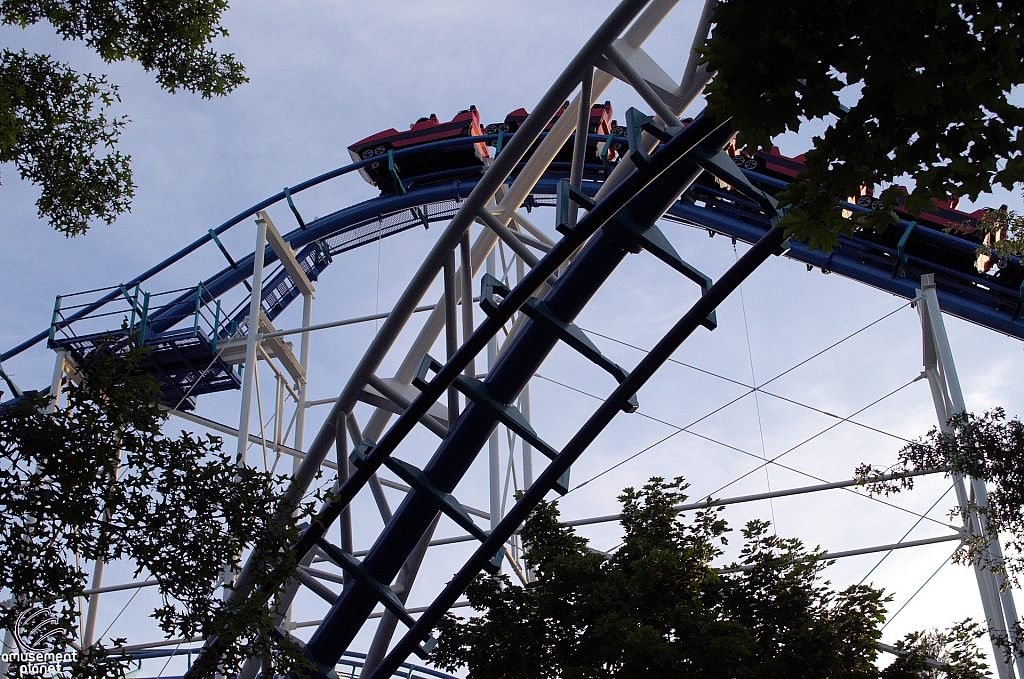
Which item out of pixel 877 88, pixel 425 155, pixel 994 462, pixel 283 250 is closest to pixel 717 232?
pixel 425 155

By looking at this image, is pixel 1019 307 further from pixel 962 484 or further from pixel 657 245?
pixel 657 245

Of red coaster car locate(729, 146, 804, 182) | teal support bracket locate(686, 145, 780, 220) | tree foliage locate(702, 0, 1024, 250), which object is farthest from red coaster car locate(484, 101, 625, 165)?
tree foliage locate(702, 0, 1024, 250)

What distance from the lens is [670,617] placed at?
279 inches

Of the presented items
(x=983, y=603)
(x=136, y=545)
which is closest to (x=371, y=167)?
(x=983, y=603)

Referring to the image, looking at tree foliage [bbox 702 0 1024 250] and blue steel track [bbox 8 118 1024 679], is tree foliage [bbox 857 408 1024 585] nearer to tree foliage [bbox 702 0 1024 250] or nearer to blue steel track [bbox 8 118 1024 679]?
blue steel track [bbox 8 118 1024 679]

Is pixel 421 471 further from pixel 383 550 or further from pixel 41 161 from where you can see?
pixel 41 161

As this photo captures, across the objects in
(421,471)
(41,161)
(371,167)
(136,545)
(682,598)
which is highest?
(371,167)

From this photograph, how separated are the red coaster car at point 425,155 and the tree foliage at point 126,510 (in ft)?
45.1

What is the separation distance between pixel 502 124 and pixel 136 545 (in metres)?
15.9

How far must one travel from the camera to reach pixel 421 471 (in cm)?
727

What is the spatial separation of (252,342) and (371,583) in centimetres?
489

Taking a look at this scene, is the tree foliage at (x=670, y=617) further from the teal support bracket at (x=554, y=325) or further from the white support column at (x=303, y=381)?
the white support column at (x=303, y=381)

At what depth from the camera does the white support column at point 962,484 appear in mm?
8680
